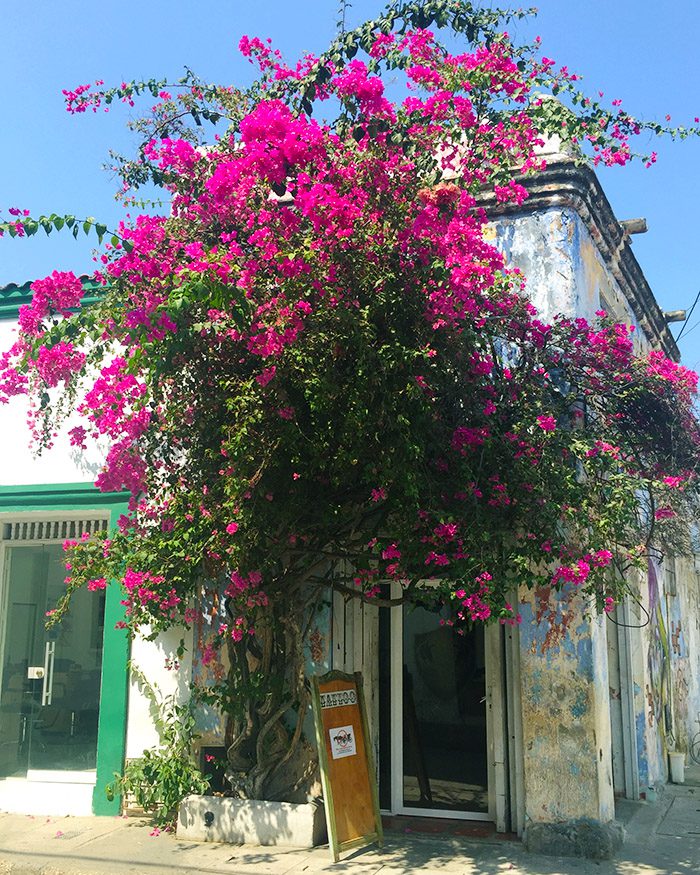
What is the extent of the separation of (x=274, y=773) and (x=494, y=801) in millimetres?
1994

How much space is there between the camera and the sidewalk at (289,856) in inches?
257

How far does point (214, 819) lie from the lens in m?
7.32

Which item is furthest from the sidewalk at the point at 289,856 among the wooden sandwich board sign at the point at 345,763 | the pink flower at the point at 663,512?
the pink flower at the point at 663,512

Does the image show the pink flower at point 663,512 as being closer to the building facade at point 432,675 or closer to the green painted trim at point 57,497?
the building facade at point 432,675

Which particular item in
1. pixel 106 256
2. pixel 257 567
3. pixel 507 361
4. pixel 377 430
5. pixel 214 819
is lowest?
pixel 214 819

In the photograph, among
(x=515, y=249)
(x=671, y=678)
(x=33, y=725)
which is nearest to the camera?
(x=515, y=249)

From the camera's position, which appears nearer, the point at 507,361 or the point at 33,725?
the point at 507,361

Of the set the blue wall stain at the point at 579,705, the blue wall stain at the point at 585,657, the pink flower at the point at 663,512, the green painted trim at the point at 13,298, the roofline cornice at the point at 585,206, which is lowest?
the blue wall stain at the point at 579,705

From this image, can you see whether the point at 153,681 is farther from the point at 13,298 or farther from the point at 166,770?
the point at 13,298

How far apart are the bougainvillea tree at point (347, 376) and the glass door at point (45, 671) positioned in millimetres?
1455

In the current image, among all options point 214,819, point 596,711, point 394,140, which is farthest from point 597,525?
point 214,819

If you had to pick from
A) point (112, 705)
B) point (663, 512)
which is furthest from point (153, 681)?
point (663, 512)

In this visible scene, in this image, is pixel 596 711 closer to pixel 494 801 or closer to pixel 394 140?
pixel 494 801

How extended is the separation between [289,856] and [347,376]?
387cm
